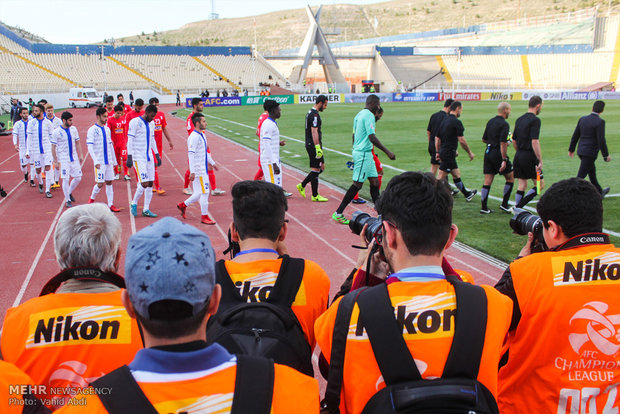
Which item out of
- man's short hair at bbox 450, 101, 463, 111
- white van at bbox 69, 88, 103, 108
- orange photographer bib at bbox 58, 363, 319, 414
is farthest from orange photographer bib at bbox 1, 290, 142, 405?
white van at bbox 69, 88, 103, 108

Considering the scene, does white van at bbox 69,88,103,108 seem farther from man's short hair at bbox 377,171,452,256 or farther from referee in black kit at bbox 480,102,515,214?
man's short hair at bbox 377,171,452,256

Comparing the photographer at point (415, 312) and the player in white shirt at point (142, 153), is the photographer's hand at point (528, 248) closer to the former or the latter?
the photographer at point (415, 312)

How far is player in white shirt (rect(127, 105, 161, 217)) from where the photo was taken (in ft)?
32.8

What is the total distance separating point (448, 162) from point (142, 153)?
609 cm

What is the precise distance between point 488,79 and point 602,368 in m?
74.7

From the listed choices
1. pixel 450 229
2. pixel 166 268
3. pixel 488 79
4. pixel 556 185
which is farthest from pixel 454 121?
pixel 488 79

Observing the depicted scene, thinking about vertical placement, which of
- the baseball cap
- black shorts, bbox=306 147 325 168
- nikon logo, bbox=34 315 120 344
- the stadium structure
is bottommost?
nikon logo, bbox=34 315 120 344

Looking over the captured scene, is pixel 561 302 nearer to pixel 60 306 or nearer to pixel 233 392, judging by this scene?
pixel 233 392

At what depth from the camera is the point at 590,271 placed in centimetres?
246

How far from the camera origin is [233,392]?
4.80 feet

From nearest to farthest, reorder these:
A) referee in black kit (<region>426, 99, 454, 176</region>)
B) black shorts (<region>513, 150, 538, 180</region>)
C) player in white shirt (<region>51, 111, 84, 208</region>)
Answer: black shorts (<region>513, 150, 538, 180</region>) < referee in black kit (<region>426, 99, 454, 176</region>) < player in white shirt (<region>51, 111, 84, 208</region>)

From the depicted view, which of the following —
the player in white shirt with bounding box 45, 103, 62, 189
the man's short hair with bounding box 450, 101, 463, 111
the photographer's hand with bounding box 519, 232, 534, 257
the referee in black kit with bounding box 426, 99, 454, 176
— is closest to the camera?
the photographer's hand with bounding box 519, 232, 534, 257

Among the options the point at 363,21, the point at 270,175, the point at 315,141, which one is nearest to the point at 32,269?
the point at 270,175

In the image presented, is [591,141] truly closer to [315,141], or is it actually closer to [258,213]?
[315,141]
